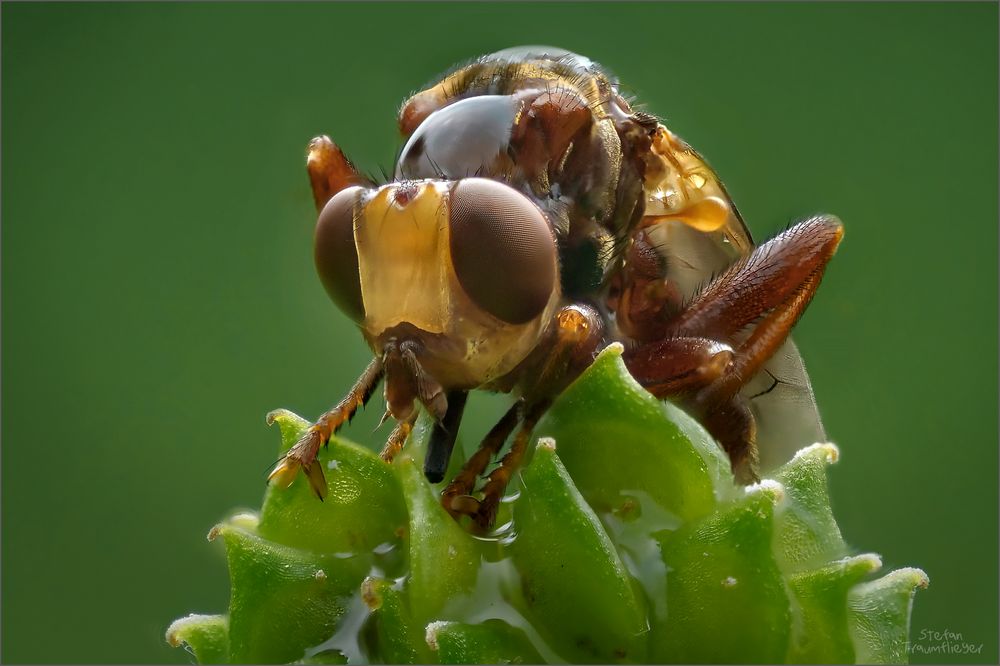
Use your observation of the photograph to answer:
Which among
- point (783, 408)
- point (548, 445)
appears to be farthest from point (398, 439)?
point (783, 408)

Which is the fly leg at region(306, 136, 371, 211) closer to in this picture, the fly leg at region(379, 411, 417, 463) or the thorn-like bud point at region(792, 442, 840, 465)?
the fly leg at region(379, 411, 417, 463)

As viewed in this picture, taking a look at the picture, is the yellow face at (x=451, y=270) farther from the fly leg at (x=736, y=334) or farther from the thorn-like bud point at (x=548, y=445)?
the thorn-like bud point at (x=548, y=445)

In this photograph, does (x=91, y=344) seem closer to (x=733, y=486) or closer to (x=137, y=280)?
(x=137, y=280)

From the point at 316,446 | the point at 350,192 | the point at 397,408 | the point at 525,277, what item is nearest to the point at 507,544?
the point at 316,446

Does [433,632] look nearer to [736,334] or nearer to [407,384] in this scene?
[407,384]

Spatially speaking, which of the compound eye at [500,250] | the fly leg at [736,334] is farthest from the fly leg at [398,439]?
the fly leg at [736,334]

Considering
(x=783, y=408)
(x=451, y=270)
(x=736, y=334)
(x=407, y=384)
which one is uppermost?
(x=451, y=270)
